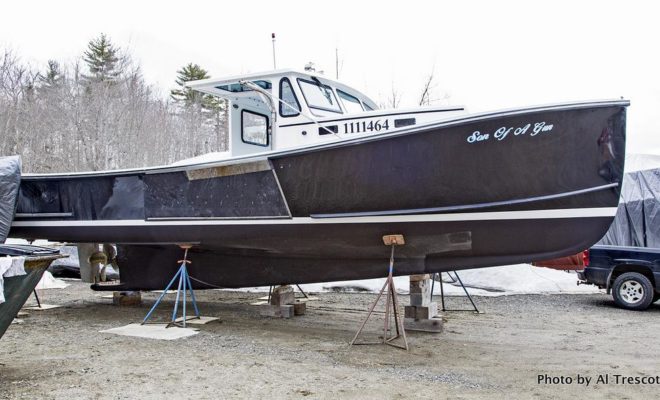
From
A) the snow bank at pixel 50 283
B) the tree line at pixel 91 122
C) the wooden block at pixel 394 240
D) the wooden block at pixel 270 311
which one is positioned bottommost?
the wooden block at pixel 270 311

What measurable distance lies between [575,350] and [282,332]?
3.22 metres

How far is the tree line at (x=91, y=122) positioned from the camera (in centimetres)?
2197

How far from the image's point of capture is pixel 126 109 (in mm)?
24266

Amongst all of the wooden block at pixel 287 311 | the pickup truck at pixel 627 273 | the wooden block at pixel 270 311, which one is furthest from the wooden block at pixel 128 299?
the pickup truck at pixel 627 273

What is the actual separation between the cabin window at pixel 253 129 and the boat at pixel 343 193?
19 mm

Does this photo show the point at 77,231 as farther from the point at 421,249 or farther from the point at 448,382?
the point at 448,382

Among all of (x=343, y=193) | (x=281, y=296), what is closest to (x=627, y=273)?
(x=281, y=296)

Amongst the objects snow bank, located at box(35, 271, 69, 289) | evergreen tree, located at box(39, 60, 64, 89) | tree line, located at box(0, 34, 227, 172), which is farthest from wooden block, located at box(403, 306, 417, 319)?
evergreen tree, located at box(39, 60, 64, 89)

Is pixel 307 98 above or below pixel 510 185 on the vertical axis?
above

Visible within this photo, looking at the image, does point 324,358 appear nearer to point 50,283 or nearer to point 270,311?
point 270,311

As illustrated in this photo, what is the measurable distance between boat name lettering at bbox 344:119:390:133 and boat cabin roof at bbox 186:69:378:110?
1.06m

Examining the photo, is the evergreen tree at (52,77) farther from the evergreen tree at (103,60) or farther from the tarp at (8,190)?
the tarp at (8,190)

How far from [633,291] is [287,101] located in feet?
20.6

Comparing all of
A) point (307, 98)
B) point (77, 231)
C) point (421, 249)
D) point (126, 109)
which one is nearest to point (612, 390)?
point (421, 249)
